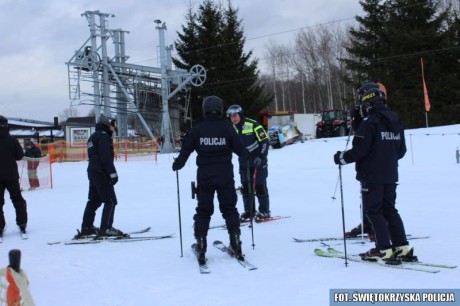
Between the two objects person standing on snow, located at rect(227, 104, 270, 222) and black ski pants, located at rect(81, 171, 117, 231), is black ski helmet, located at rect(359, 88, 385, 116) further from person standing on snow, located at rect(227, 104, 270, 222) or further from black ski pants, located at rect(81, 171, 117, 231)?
black ski pants, located at rect(81, 171, 117, 231)

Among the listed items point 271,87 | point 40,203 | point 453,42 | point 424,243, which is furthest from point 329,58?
point 424,243

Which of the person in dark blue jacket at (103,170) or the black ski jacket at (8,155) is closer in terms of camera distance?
the person in dark blue jacket at (103,170)

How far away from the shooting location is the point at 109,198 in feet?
23.8

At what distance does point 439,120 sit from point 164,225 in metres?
30.2

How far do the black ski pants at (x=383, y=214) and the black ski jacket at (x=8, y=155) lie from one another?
5.42m

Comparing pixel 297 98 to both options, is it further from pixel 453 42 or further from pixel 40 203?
Answer: pixel 40 203

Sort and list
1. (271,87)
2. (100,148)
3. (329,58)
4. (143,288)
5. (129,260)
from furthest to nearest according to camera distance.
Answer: (271,87) → (329,58) → (100,148) → (129,260) → (143,288)

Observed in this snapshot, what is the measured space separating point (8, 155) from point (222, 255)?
397cm

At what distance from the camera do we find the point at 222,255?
5.99 meters

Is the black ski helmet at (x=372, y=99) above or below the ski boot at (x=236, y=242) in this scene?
above

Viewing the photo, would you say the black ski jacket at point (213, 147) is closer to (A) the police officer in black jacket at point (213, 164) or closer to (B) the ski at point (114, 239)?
(A) the police officer in black jacket at point (213, 164)

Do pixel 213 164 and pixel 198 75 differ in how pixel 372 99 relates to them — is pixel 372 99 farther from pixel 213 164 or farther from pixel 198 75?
pixel 198 75

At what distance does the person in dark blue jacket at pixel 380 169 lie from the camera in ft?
17.0

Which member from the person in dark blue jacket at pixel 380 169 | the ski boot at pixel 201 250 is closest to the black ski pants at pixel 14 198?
the ski boot at pixel 201 250
